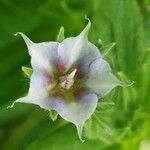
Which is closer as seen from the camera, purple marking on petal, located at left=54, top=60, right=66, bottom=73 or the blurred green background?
purple marking on petal, located at left=54, top=60, right=66, bottom=73

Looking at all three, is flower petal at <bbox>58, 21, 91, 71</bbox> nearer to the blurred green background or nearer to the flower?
A: the flower

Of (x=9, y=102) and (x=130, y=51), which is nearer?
(x=130, y=51)

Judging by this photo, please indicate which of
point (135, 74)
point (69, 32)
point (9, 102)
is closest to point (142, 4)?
point (69, 32)

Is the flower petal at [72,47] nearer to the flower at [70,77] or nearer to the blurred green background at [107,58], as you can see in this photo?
the flower at [70,77]

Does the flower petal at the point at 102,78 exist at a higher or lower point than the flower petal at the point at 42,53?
lower

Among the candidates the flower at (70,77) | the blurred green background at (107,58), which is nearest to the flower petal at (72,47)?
the flower at (70,77)

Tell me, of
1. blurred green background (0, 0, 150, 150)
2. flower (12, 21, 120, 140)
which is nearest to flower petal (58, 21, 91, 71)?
flower (12, 21, 120, 140)

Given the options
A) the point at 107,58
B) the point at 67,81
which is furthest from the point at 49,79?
the point at 107,58

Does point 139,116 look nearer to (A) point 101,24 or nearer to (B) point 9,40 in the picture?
(A) point 101,24
